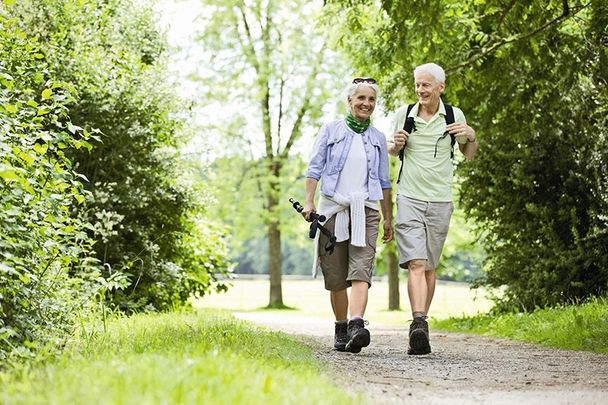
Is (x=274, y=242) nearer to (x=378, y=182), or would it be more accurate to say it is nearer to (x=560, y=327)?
(x=560, y=327)

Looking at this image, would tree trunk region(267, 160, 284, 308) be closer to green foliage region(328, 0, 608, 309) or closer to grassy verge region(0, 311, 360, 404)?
green foliage region(328, 0, 608, 309)

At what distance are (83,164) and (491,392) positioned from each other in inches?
304

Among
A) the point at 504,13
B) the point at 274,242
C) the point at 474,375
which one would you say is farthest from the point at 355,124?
the point at 274,242

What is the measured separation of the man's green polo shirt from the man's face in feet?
0.40

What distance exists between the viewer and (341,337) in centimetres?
732

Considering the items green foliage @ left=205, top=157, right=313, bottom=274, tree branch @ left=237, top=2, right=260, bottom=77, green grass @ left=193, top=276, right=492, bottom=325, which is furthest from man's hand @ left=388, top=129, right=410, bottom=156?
tree branch @ left=237, top=2, right=260, bottom=77

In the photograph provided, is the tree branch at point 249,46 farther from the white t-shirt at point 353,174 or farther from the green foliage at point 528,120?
the white t-shirt at point 353,174

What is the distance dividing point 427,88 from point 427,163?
0.62 meters

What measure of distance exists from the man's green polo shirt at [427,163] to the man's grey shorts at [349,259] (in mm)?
397

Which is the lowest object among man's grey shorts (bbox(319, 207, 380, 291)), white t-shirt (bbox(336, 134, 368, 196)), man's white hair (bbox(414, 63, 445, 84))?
man's grey shorts (bbox(319, 207, 380, 291))

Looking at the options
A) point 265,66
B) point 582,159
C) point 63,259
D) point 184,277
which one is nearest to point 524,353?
point 63,259

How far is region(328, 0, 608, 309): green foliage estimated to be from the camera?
1049 cm

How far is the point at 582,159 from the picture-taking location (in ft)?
40.3

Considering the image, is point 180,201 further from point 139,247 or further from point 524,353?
point 524,353
